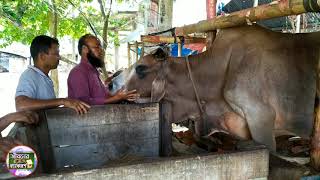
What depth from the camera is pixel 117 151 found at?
3.35 m

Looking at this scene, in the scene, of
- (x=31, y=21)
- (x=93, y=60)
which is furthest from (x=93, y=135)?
(x=31, y=21)

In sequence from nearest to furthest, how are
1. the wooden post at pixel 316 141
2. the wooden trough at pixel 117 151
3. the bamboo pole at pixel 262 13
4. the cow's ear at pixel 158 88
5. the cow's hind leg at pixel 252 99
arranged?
the wooden trough at pixel 117 151
the wooden post at pixel 316 141
the bamboo pole at pixel 262 13
the cow's hind leg at pixel 252 99
the cow's ear at pixel 158 88

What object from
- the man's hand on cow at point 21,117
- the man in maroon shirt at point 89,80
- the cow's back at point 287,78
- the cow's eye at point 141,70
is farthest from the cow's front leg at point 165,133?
the man's hand on cow at point 21,117

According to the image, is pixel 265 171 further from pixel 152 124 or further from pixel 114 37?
pixel 114 37

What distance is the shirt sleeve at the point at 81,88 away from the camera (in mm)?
3500

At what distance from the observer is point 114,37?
493 inches

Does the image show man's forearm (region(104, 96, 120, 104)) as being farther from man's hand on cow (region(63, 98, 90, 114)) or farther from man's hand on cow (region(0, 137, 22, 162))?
man's hand on cow (region(0, 137, 22, 162))

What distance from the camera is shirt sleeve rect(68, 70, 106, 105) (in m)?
3.50

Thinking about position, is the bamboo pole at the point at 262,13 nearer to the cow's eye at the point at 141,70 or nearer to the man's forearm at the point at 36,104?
the cow's eye at the point at 141,70

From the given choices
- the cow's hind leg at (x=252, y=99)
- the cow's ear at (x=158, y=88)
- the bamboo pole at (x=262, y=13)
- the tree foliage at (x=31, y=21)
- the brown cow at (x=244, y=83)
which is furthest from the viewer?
the tree foliage at (x=31, y=21)

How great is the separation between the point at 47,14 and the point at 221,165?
7937 millimetres

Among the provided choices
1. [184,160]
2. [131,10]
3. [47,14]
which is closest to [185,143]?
[184,160]

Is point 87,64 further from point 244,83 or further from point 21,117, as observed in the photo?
point 244,83

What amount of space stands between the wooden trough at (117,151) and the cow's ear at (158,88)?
2.36 ft
